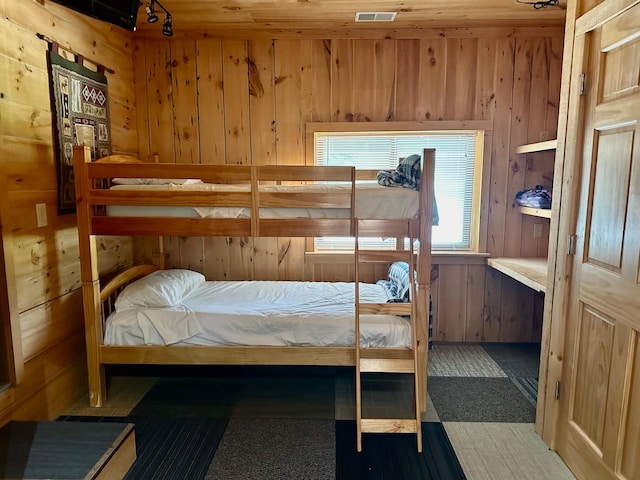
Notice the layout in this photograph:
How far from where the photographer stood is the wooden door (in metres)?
1.70

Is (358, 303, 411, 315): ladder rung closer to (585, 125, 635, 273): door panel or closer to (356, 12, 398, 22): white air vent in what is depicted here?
(585, 125, 635, 273): door panel

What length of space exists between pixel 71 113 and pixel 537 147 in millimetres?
3420

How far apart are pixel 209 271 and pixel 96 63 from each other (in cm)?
191

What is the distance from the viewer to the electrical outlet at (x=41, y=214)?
2488 mm

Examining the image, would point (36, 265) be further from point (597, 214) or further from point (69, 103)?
point (597, 214)

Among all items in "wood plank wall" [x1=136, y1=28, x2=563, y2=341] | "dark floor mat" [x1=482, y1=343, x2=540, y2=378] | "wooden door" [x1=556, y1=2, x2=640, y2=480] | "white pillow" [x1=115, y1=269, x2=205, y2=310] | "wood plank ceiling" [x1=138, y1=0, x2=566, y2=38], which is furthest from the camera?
"wood plank wall" [x1=136, y1=28, x2=563, y2=341]

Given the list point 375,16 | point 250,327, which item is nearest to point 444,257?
point 250,327

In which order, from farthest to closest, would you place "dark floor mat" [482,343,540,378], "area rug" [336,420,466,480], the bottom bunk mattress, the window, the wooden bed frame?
the window → "dark floor mat" [482,343,540,378] → the bottom bunk mattress → the wooden bed frame → "area rug" [336,420,466,480]

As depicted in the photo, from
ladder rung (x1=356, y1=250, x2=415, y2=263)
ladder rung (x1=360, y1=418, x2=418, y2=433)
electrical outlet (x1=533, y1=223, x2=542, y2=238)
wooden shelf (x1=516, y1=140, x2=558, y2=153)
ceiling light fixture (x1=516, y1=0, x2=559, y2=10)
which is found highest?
ceiling light fixture (x1=516, y1=0, x2=559, y2=10)

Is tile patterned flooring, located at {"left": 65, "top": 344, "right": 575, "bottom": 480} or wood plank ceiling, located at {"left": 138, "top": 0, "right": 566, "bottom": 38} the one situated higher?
wood plank ceiling, located at {"left": 138, "top": 0, "right": 566, "bottom": 38}

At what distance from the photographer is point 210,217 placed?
2.51m

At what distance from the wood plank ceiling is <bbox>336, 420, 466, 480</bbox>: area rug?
114 inches

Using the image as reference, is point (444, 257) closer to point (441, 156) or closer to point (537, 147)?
point (441, 156)

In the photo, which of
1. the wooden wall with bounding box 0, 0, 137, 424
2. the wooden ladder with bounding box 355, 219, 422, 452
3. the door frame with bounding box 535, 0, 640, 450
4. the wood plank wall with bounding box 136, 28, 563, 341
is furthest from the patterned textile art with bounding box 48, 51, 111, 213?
the door frame with bounding box 535, 0, 640, 450
